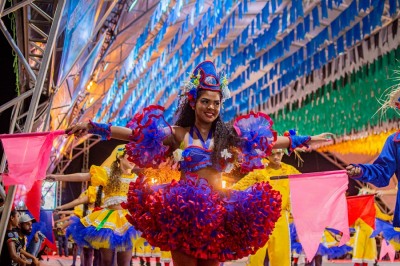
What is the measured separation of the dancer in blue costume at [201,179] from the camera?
387 centimetres

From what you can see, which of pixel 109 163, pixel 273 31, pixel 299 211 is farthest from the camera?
pixel 273 31

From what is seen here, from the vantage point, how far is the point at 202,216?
3.84 metres

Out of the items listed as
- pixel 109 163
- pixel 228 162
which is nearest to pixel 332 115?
pixel 109 163

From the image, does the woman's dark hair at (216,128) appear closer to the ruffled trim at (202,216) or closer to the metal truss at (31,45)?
the ruffled trim at (202,216)

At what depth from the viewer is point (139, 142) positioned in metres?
4.20

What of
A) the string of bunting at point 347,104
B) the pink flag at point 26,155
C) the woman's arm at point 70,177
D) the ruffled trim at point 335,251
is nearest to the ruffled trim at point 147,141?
the pink flag at point 26,155

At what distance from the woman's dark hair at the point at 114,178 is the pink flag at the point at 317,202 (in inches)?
75.7

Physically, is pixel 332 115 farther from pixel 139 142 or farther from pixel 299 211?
pixel 139 142

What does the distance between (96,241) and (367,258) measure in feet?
20.3

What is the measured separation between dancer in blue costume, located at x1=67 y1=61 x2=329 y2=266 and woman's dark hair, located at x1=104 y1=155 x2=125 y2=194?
283 cm

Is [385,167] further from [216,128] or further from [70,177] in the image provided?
[70,177]

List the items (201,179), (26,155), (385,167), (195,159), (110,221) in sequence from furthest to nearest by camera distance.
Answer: (110,221)
(26,155)
(385,167)
(195,159)
(201,179)

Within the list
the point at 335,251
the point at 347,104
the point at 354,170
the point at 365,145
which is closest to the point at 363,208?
the point at 335,251

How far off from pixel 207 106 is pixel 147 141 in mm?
473
